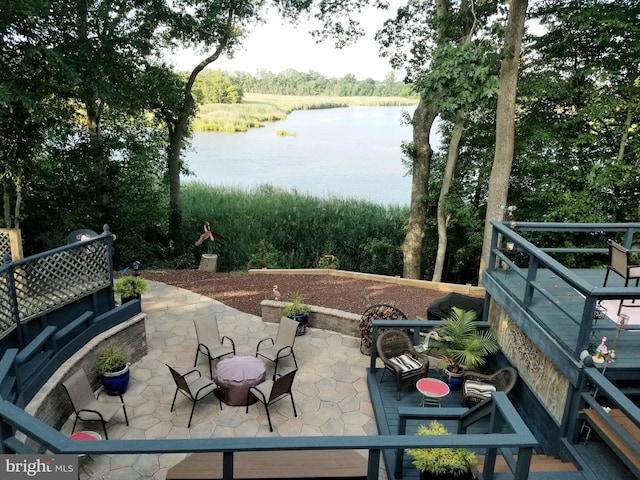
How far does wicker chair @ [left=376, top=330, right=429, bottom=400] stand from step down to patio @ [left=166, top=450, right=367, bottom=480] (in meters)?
1.97

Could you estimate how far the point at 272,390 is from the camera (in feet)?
17.7

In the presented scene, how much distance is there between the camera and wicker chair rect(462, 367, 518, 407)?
18.2 ft

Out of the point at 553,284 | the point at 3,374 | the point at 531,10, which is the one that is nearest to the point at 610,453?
the point at 553,284

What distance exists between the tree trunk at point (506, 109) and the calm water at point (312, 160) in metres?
6.79

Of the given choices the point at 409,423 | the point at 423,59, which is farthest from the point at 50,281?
the point at 423,59

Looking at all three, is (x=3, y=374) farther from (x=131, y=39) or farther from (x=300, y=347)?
(x=131, y=39)

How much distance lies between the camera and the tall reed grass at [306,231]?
48.8ft

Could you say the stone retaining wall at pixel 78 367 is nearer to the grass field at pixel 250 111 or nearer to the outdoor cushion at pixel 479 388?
the outdoor cushion at pixel 479 388

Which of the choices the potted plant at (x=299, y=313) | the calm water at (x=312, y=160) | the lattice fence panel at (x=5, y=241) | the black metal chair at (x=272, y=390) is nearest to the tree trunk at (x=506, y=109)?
the potted plant at (x=299, y=313)

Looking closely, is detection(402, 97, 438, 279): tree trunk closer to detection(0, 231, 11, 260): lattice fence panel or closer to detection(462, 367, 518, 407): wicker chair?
detection(462, 367, 518, 407): wicker chair

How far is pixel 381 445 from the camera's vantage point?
8.13 ft

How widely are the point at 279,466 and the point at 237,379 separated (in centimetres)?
203

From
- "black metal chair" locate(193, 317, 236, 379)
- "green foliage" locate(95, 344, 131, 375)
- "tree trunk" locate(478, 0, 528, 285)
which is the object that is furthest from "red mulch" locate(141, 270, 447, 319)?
"green foliage" locate(95, 344, 131, 375)

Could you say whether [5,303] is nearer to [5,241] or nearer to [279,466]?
[5,241]
